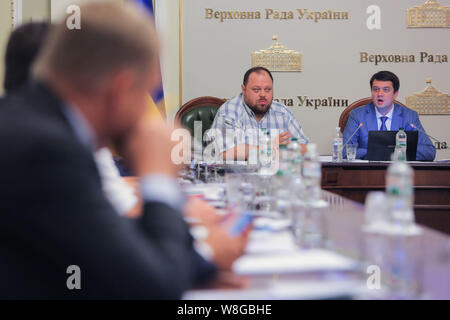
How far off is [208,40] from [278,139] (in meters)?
2.12

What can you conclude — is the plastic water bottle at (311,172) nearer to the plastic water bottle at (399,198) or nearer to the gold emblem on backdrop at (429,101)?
the plastic water bottle at (399,198)

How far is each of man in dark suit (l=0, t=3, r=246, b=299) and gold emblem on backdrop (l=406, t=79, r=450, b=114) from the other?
211 inches

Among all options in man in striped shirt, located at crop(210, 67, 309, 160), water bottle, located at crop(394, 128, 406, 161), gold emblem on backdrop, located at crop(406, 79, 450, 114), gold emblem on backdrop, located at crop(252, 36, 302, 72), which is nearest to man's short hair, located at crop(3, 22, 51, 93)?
man in striped shirt, located at crop(210, 67, 309, 160)

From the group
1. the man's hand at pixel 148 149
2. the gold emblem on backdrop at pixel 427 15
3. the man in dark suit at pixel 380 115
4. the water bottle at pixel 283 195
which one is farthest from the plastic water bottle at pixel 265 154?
the gold emblem on backdrop at pixel 427 15

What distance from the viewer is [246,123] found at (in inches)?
184

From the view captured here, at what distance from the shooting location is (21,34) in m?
1.91

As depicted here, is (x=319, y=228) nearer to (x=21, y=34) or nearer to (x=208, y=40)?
(x=21, y=34)

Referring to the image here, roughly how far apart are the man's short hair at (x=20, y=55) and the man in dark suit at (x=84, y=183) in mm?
997

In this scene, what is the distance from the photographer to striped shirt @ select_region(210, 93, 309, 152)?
4508 millimetres

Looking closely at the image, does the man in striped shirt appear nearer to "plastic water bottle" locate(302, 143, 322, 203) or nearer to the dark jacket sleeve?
"plastic water bottle" locate(302, 143, 322, 203)

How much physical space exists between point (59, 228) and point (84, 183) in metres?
0.07

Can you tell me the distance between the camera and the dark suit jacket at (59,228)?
0.78 m

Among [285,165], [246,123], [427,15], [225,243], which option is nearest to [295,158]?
[285,165]

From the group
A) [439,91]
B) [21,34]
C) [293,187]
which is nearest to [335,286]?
[293,187]
